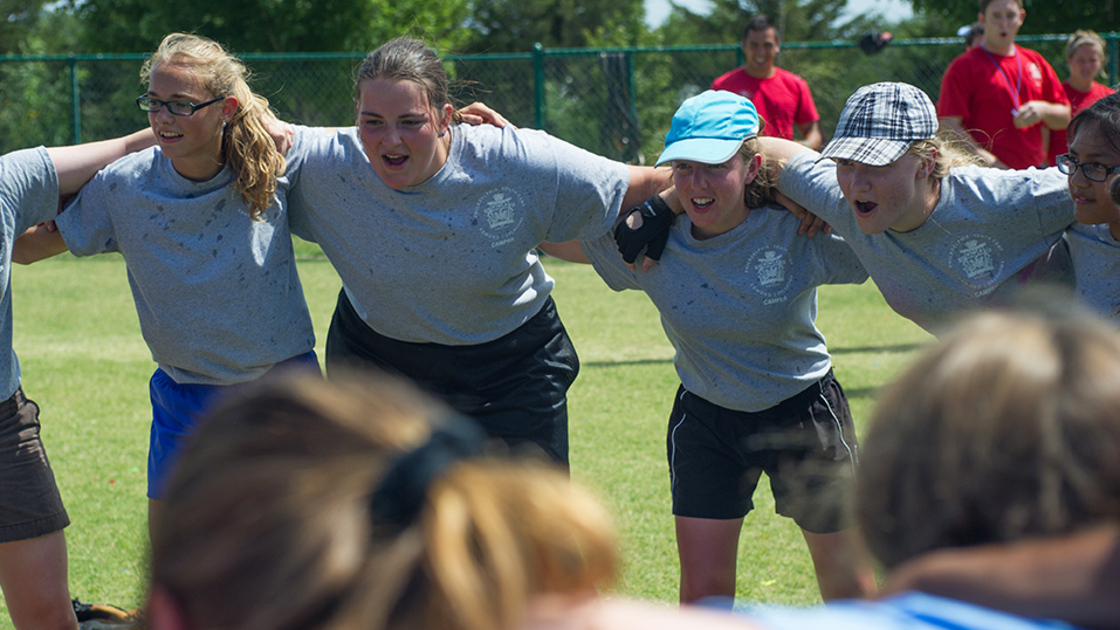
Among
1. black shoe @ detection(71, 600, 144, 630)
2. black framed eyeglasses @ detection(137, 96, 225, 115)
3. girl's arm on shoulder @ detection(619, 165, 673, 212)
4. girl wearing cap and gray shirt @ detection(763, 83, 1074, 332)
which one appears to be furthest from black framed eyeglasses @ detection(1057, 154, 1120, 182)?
black shoe @ detection(71, 600, 144, 630)

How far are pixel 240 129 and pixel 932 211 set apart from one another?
7.51ft

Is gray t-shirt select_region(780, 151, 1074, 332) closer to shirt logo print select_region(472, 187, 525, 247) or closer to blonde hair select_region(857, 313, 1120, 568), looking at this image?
shirt logo print select_region(472, 187, 525, 247)

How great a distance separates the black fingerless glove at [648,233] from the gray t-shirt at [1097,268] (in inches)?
50.1

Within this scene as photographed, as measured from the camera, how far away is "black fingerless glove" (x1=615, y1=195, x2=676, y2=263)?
3.72 meters

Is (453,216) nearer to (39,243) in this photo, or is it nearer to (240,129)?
(240,129)

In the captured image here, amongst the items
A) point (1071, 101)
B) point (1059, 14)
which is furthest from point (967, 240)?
point (1059, 14)

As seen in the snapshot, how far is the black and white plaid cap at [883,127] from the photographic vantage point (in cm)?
330

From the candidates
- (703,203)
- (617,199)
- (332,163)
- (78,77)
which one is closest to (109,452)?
(332,163)

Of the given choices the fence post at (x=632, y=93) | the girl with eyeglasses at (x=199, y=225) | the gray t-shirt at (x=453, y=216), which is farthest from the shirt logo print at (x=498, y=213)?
the fence post at (x=632, y=93)

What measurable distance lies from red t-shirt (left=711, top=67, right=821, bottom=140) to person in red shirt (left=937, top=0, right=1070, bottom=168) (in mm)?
1582

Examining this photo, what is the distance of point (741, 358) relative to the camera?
12.1 feet

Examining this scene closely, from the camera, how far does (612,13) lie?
49719 mm

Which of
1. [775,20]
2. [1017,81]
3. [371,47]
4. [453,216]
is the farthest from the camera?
[775,20]

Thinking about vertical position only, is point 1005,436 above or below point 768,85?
above
